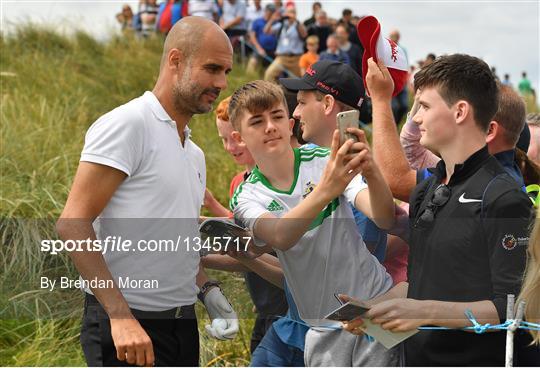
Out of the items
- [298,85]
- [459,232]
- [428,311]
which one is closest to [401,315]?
[428,311]

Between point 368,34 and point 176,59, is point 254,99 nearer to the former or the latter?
point 176,59

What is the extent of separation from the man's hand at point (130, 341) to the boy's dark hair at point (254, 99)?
1.01 meters

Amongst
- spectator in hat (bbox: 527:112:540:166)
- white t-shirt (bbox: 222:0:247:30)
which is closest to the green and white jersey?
spectator in hat (bbox: 527:112:540:166)

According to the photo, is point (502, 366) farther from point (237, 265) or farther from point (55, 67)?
point (55, 67)

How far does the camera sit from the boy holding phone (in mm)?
3727

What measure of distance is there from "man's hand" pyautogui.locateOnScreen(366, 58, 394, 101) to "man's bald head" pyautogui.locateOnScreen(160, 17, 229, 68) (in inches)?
22.8

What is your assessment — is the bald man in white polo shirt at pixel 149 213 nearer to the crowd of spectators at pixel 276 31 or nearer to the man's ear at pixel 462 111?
the man's ear at pixel 462 111

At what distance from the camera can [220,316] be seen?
4.09 m

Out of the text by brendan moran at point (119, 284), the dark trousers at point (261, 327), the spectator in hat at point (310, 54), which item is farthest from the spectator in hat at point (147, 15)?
the text by brendan moran at point (119, 284)

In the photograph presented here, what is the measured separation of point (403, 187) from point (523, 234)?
0.66 m

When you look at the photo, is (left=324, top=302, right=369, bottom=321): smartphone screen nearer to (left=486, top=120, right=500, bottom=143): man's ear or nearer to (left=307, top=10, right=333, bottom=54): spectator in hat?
(left=486, top=120, right=500, bottom=143): man's ear

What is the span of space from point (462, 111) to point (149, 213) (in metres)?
1.16

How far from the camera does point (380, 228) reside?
386 cm

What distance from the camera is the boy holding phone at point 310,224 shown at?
3727 mm
